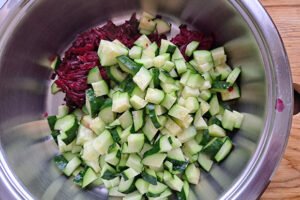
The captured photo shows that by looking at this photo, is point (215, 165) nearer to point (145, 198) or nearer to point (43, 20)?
point (145, 198)

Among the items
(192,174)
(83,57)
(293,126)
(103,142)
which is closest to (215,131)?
(192,174)

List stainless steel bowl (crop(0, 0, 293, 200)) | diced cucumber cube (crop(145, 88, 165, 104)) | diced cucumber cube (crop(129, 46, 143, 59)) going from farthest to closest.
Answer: diced cucumber cube (crop(129, 46, 143, 59)) → diced cucumber cube (crop(145, 88, 165, 104)) → stainless steel bowl (crop(0, 0, 293, 200))

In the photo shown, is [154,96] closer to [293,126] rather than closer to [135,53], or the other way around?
[135,53]

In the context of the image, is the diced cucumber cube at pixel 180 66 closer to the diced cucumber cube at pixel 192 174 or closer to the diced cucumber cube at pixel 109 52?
the diced cucumber cube at pixel 109 52

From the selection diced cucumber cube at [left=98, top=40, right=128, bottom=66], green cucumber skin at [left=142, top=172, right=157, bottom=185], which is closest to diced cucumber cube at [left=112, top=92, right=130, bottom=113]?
diced cucumber cube at [left=98, top=40, right=128, bottom=66]

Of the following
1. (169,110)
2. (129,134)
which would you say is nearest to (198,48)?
(169,110)

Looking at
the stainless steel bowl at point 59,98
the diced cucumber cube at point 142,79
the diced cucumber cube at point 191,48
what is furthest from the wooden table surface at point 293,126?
the diced cucumber cube at point 142,79

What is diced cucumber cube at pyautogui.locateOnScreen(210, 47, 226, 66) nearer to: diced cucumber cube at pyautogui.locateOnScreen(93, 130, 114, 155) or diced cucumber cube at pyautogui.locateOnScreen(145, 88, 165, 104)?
diced cucumber cube at pyautogui.locateOnScreen(145, 88, 165, 104)
